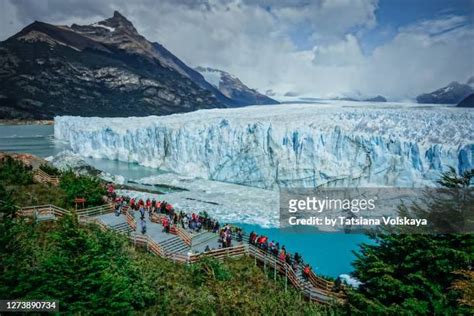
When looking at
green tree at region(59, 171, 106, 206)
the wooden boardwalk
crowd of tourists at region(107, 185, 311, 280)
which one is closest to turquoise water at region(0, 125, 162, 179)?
green tree at region(59, 171, 106, 206)

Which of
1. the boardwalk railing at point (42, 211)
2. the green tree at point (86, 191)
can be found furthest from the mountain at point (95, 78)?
the boardwalk railing at point (42, 211)

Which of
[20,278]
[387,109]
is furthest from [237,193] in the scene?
[20,278]

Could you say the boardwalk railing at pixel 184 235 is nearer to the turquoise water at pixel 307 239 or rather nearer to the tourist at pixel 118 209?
the tourist at pixel 118 209

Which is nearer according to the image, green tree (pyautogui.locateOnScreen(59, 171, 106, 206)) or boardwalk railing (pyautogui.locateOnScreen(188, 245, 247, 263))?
boardwalk railing (pyautogui.locateOnScreen(188, 245, 247, 263))

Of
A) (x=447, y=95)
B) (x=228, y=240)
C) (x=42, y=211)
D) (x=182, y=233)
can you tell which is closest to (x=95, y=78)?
(x=42, y=211)

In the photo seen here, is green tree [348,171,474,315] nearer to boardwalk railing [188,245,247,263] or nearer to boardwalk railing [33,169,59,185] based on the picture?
boardwalk railing [188,245,247,263]

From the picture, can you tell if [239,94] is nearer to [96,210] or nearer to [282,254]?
[96,210]
